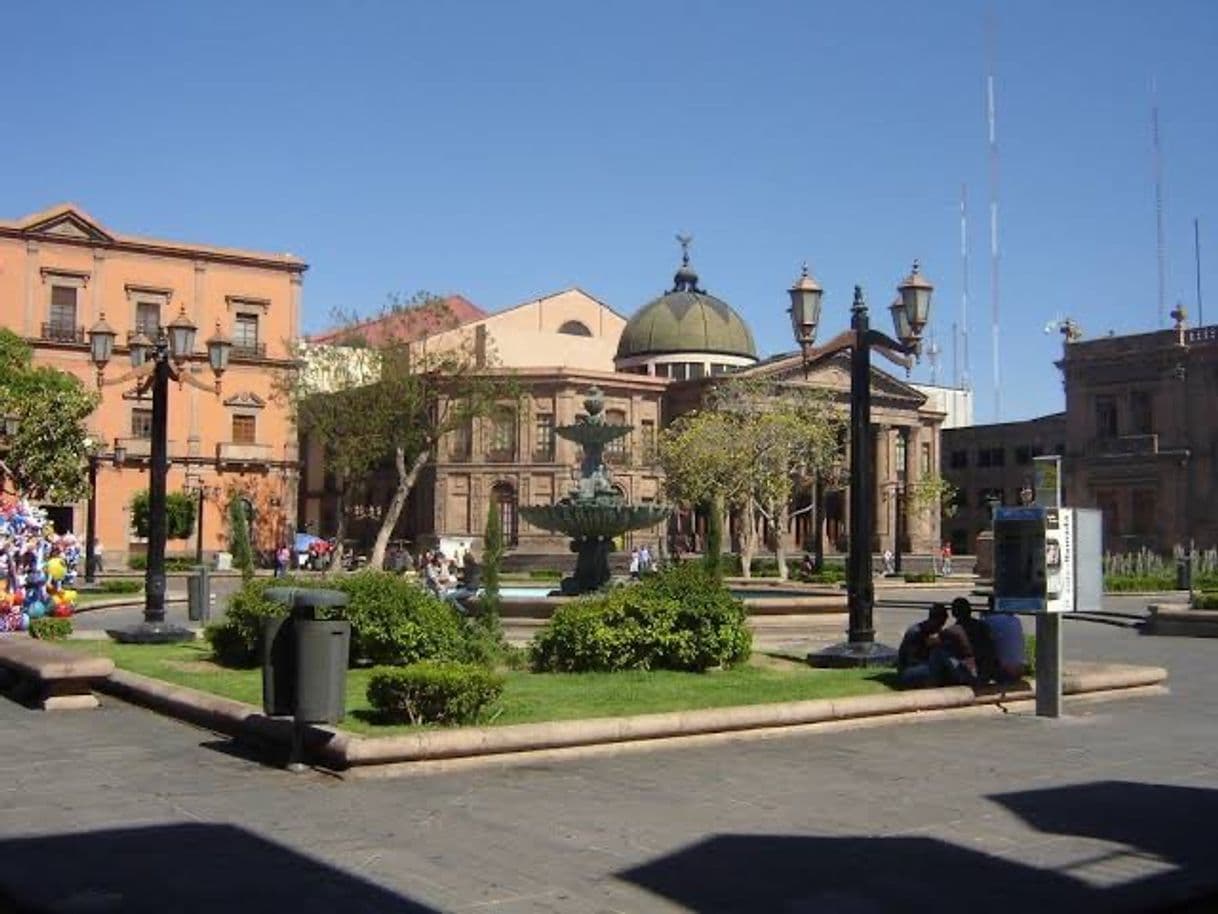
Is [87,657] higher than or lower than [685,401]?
lower

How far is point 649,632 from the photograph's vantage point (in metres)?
13.7

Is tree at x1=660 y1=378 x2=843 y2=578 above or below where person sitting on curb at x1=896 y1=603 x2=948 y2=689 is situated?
above

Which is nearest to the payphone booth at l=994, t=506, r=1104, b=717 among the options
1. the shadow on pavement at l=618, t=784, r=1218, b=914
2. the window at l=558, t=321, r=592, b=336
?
the shadow on pavement at l=618, t=784, r=1218, b=914

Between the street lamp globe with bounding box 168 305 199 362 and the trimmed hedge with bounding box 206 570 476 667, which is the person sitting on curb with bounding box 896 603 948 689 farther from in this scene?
the street lamp globe with bounding box 168 305 199 362

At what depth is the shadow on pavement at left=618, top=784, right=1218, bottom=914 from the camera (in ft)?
20.4

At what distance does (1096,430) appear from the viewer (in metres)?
68.3

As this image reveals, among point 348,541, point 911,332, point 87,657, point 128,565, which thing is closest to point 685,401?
point 348,541

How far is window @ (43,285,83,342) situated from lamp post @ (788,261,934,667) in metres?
47.8

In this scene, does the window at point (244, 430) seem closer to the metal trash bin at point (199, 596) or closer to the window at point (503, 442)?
the window at point (503, 442)

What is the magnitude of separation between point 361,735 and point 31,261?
5302 centimetres

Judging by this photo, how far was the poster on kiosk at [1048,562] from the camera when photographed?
12.1 metres

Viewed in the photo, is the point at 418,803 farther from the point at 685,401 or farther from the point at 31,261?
the point at 685,401

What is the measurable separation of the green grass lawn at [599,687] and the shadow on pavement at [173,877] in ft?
8.63

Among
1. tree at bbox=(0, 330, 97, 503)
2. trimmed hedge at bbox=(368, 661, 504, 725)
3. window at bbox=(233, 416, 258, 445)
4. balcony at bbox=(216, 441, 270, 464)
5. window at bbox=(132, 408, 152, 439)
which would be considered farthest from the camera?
window at bbox=(233, 416, 258, 445)
